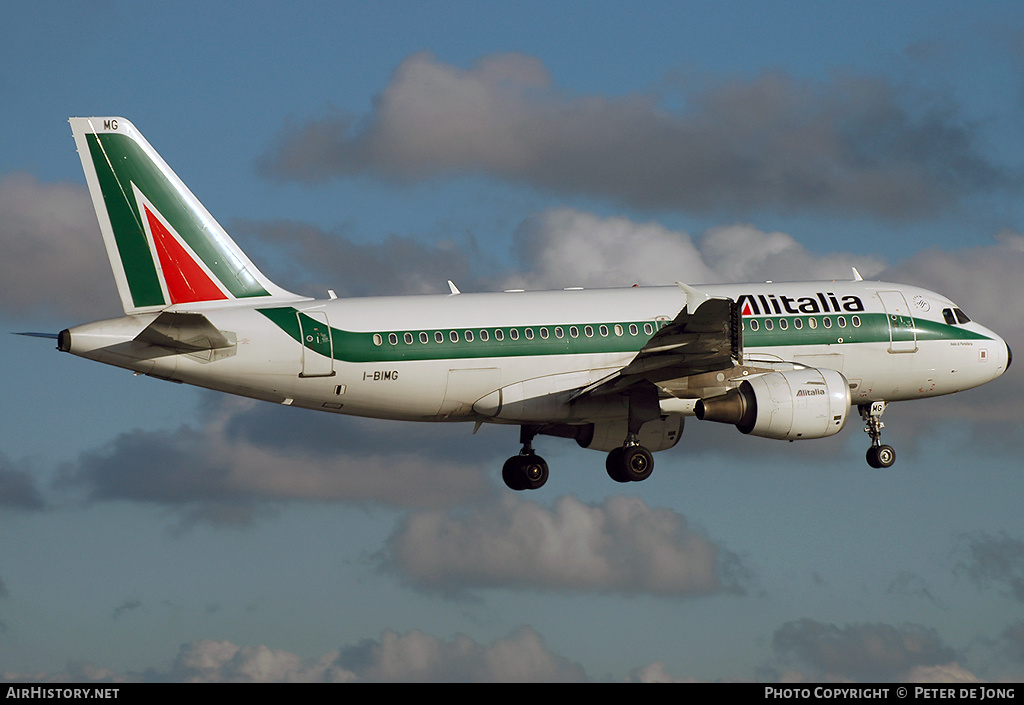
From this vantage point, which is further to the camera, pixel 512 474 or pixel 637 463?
pixel 512 474

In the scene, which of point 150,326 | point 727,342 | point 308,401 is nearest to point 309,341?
point 308,401

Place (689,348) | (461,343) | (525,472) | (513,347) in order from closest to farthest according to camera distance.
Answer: (689,348) < (461,343) < (513,347) < (525,472)

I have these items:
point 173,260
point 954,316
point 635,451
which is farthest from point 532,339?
point 954,316

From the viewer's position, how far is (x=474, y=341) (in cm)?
4541

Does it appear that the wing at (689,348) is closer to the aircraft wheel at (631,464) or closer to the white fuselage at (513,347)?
the white fuselage at (513,347)

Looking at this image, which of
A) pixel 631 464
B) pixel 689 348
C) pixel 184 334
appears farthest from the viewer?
pixel 631 464

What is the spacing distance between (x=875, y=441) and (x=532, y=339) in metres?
14.7

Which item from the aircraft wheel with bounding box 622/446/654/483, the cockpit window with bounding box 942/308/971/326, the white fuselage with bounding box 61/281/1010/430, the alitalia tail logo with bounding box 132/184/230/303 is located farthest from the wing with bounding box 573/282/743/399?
the alitalia tail logo with bounding box 132/184/230/303

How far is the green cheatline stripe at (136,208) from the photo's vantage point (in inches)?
1740

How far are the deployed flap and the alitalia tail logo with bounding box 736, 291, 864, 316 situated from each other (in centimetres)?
1807

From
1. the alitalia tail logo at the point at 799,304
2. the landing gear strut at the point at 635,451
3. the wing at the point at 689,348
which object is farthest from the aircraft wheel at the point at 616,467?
the alitalia tail logo at the point at 799,304

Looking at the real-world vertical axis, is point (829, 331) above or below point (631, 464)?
above

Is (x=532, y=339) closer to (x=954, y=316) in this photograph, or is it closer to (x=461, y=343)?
(x=461, y=343)

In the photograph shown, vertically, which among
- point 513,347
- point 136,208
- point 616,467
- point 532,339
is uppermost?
point 136,208
